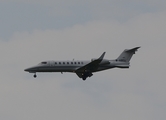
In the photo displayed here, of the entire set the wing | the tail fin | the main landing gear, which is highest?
the tail fin

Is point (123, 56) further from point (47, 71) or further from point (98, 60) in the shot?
point (47, 71)

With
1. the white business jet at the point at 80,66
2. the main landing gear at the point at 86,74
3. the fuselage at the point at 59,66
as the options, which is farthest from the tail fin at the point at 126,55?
the main landing gear at the point at 86,74

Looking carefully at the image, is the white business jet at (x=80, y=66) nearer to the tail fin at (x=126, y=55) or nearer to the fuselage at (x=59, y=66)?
the fuselage at (x=59, y=66)

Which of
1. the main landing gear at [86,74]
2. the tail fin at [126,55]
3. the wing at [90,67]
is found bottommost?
the main landing gear at [86,74]

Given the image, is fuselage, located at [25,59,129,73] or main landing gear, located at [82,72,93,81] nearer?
fuselage, located at [25,59,129,73]

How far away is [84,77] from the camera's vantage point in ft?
285

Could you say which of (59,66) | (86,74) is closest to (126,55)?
(86,74)

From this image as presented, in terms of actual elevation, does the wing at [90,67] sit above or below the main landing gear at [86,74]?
above

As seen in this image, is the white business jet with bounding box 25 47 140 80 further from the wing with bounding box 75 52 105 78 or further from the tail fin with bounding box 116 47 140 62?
the tail fin with bounding box 116 47 140 62

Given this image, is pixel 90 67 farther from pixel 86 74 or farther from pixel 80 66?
pixel 86 74

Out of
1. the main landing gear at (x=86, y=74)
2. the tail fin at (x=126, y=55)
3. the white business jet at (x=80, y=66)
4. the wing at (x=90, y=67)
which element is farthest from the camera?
the tail fin at (x=126, y=55)

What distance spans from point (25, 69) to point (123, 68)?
15067 mm

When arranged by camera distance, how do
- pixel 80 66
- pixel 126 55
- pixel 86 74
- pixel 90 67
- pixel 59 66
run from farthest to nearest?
1. pixel 126 55
2. pixel 86 74
3. pixel 80 66
4. pixel 90 67
5. pixel 59 66

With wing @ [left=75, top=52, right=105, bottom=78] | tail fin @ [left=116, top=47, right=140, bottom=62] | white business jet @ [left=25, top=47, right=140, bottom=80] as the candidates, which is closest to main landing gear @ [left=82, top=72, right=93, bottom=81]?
white business jet @ [left=25, top=47, right=140, bottom=80]
